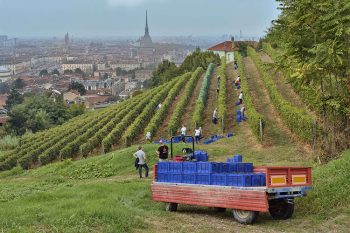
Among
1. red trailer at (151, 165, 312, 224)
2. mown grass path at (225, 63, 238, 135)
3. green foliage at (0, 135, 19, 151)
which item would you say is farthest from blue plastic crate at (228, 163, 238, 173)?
green foliage at (0, 135, 19, 151)

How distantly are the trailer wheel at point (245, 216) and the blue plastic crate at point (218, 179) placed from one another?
0.77 meters

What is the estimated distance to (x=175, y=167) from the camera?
16.9 m

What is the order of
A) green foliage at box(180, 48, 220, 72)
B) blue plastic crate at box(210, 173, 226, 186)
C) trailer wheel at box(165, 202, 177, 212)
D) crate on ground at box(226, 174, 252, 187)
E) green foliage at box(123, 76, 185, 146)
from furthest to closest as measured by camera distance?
green foliage at box(180, 48, 220, 72) < green foliage at box(123, 76, 185, 146) < trailer wheel at box(165, 202, 177, 212) < blue plastic crate at box(210, 173, 226, 186) < crate on ground at box(226, 174, 252, 187)

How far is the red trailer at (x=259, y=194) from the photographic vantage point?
14539 millimetres

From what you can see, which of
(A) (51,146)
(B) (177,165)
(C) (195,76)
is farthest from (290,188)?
(C) (195,76)

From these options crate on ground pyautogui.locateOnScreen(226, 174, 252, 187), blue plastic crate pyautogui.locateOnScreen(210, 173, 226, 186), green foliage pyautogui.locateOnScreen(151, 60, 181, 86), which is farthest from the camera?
green foliage pyautogui.locateOnScreen(151, 60, 181, 86)

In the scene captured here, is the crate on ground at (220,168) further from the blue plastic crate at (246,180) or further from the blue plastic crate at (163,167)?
the blue plastic crate at (163,167)

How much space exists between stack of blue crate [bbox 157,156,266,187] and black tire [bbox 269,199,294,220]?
103 cm

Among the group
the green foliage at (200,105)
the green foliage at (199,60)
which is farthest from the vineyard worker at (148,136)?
the green foliage at (199,60)

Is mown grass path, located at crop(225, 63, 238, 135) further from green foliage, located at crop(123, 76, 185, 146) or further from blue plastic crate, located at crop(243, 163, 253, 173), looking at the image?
blue plastic crate, located at crop(243, 163, 253, 173)

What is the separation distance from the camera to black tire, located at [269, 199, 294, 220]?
15399 millimetres

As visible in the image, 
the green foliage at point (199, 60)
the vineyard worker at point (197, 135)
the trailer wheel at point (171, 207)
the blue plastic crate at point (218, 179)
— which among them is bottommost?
the vineyard worker at point (197, 135)

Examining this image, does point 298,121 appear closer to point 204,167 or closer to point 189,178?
point 189,178

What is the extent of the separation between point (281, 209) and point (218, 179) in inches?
70.9
